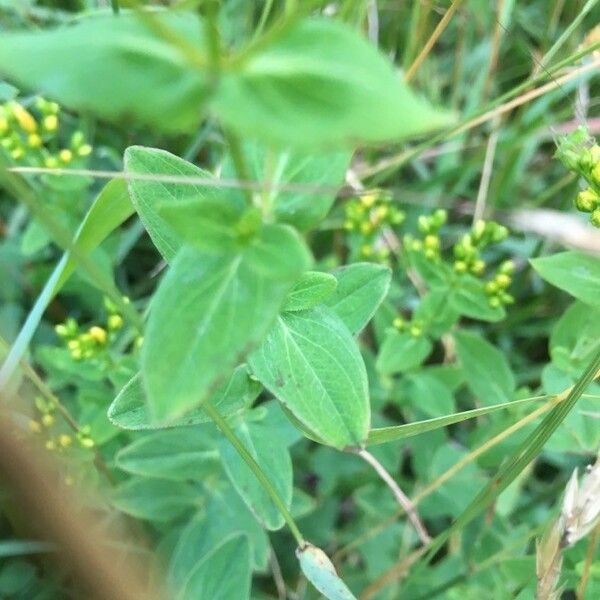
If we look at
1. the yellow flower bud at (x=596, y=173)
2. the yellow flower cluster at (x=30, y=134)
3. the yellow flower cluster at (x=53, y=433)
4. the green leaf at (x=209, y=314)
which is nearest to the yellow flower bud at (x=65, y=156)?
the yellow flower cluster at (x=30, y=134)

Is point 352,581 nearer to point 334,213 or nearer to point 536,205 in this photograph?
point 334,213

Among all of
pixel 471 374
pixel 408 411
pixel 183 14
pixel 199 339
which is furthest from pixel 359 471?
pixel 183 14

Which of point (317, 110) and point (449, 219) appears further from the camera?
point (449, 219)

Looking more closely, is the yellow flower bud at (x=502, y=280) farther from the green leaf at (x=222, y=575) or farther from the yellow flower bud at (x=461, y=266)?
the green leaf at (x=222, y=575)

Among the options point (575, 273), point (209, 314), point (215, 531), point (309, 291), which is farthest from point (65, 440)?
point (575, 273)

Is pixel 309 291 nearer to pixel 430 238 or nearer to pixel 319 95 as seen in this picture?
pixel 319 95
